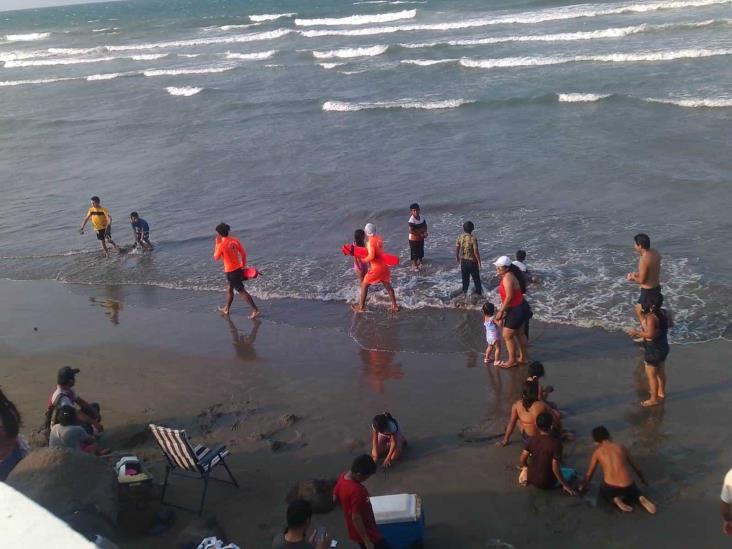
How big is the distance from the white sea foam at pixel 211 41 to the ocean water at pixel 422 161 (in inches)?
561

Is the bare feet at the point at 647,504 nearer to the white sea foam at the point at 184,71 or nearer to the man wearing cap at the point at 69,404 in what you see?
the man wearing cap at the point at 69,404

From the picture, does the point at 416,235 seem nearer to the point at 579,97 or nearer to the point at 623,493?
the point at 623,493

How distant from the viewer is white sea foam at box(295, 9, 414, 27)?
190 feet

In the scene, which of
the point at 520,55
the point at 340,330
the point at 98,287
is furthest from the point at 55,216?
the point at 520,55

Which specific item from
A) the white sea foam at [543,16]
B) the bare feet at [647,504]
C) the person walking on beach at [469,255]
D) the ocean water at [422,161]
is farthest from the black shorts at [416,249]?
the white sea foam at [543,16]

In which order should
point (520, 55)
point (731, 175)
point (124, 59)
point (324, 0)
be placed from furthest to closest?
point (324, 0) < point (124, 59) < point (520, 55) < point (731, 175)

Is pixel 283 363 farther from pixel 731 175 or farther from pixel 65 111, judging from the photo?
pixel 65 111

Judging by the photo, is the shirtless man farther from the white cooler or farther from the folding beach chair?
the folding beach chair

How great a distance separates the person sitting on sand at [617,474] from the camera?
21.5 ft

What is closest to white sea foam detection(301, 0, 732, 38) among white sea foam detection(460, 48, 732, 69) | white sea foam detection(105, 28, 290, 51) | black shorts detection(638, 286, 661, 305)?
white sea foam detection(105, 28, 290, 51)

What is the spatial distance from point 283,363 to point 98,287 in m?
5.54

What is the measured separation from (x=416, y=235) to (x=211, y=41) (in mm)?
49417

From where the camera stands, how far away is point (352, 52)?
41.0m

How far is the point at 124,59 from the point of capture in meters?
52.2
